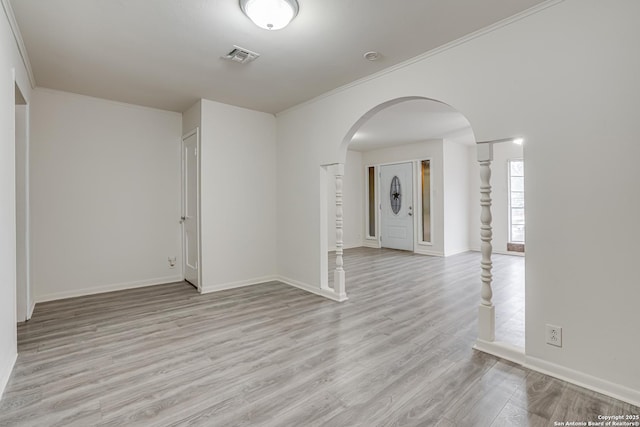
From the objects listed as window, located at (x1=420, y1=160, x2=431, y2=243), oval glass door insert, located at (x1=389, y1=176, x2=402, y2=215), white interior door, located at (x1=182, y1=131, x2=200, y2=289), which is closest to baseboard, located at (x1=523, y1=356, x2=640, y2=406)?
white interior door, located at (x1=182, y1=131, x2=200, y2=289)

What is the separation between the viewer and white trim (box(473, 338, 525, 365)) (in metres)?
2.29

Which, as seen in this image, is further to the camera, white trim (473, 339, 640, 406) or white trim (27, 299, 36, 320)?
white trim (27, 299, 36, 320)

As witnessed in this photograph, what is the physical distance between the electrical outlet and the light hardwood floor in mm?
248

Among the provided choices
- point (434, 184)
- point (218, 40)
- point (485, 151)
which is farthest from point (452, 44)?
point (434, 184)

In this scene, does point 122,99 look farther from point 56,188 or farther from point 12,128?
point 12,128

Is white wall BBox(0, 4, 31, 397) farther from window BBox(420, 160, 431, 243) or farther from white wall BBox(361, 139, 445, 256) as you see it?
window BBox(420, 160, 431, 243)

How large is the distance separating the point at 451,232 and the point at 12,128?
706 centimetres

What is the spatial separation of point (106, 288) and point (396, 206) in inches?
236

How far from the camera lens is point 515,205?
6.91 meters

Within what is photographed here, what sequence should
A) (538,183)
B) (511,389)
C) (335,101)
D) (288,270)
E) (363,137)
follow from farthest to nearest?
1. (363,137)
2. (288,270)
3. (335,101)
4. (538,183)
5. (511,389)

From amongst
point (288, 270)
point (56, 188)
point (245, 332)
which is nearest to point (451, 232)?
point (288, 270)

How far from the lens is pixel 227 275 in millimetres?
4383

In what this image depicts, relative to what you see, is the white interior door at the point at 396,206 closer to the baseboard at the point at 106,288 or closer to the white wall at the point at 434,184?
the white wall at the point at 434,184

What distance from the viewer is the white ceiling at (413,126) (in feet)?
14.9
